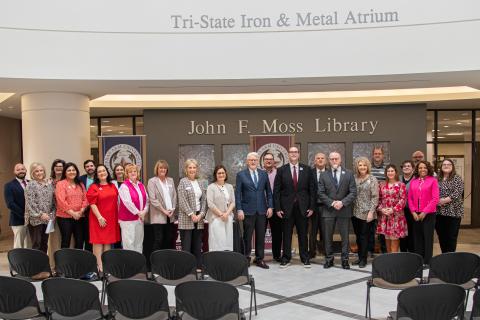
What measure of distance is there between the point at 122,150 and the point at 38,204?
1870mm

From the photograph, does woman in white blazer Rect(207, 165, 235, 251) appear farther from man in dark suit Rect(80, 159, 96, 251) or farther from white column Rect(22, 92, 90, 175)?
white column Rect(22, 92, 90, 175)

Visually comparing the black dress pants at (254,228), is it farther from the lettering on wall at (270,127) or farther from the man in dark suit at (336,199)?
the lettering on wall at (270,127)

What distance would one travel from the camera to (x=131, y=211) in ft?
21.2

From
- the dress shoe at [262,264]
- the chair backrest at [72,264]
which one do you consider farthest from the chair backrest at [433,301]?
the dress shoe at [262,264]

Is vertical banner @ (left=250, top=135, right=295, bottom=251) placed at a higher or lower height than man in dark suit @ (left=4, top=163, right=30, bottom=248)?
higher

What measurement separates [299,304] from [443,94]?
21.8ft

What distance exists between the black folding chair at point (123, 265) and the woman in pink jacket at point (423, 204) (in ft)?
13.2

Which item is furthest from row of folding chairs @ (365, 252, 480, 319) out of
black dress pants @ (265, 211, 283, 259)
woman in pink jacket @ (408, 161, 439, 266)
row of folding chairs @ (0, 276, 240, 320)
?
black dress pants @ (265, 211, 283, 259)

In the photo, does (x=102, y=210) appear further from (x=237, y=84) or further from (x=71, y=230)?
(x=237, y=84)

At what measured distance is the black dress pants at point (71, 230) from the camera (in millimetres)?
6777

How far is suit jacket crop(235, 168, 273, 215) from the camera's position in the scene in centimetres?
707

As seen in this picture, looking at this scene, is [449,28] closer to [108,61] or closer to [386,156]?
[386,156]

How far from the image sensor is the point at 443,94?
396 inches

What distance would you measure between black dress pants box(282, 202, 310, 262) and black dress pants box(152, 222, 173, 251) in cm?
173
